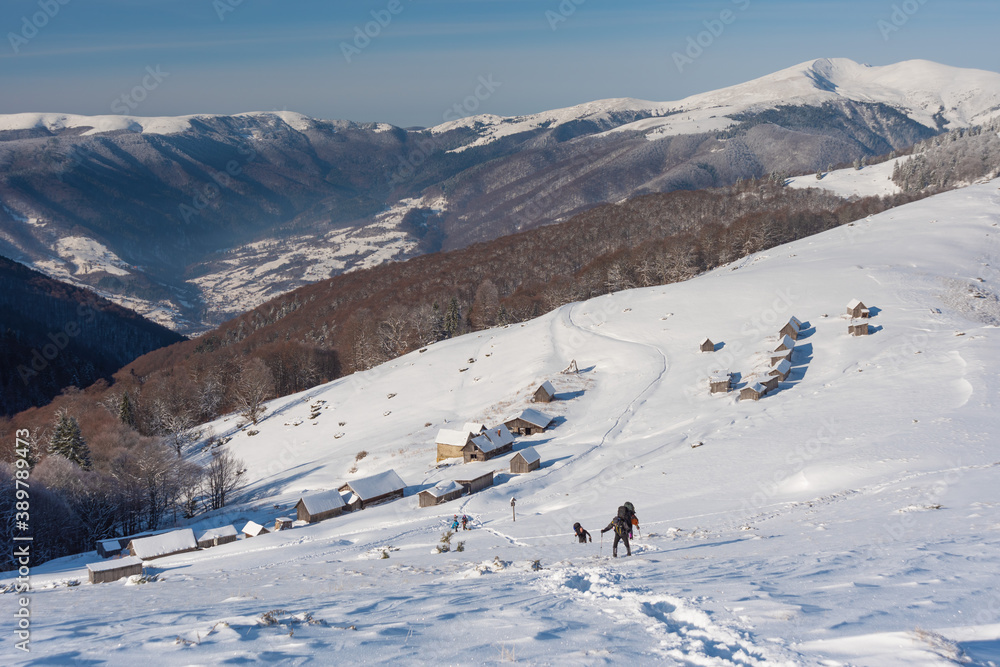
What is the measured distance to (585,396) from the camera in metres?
61.6

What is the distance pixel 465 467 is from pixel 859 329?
129 feet

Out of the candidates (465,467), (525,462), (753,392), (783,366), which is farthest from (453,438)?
(783,366)

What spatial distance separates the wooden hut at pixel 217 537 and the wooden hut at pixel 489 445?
18145 mm

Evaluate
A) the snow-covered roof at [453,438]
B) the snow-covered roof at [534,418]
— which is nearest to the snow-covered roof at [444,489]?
the snow-covered roof at [453,438]

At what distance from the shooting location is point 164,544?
3794 centimetres

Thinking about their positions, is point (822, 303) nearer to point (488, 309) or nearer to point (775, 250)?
point (775, 250)

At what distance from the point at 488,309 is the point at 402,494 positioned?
70868 millimetres

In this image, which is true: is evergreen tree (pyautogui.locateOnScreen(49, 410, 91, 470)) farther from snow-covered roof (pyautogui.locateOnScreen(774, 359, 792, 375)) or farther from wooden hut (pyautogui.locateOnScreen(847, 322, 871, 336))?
wooden hut (pyautogui.locateOnScreen(847, 322, 871, 336))

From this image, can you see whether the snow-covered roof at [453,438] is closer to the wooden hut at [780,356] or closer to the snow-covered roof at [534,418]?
the snow-covered roof at [534,418]

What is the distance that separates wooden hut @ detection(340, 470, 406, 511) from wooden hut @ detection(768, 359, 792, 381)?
32394 millimetres

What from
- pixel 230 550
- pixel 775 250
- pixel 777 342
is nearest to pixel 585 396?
pixel 777 342

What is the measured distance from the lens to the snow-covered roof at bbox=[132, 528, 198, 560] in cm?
3681

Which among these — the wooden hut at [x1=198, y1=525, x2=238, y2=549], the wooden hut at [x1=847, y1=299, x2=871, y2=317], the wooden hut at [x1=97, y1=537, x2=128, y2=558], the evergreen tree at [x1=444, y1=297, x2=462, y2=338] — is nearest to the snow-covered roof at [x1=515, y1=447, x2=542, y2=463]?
the wooden hut at [x1=198, y1=525, x2=238, y2=549]

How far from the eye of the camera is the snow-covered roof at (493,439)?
50156 millimetres
